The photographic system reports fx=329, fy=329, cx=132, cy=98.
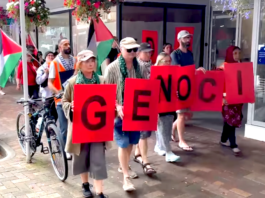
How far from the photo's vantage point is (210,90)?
5.04 m

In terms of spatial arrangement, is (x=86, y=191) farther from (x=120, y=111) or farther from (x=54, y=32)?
(x=54, y=32)

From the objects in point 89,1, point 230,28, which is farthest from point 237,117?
point 230,28

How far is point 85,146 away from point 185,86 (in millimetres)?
1875

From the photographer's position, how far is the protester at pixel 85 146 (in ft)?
11.6

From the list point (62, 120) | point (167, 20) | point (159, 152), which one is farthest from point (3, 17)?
point (159, 152)

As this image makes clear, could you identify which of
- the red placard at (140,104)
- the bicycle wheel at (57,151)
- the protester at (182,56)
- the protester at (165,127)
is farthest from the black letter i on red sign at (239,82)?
the bicycle wheel at (57,151)

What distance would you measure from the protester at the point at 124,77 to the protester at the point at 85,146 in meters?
0.23

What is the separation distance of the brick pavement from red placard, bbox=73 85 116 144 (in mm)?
830

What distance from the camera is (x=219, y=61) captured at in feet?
33.4

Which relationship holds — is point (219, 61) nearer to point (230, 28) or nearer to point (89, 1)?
point (230, 28)

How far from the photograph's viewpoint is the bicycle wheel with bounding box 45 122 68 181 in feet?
13.7

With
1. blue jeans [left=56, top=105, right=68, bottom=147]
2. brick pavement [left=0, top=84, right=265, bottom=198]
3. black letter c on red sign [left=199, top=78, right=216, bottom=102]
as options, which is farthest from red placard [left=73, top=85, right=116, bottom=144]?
black letter c on red sign [left=199, top=78, right=216, bottom=102]

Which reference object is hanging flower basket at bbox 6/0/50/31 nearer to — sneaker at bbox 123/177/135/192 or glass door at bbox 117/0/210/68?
glass door at bbox 117/0/210/68

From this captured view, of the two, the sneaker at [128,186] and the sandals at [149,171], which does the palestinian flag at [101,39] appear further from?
the sneaker at [128,186]
